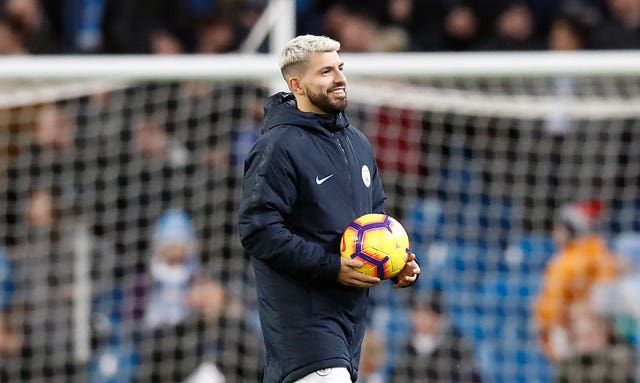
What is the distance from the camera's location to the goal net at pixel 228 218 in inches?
320

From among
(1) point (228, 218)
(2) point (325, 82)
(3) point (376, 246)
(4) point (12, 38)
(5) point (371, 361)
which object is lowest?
(5) point (371, 361)

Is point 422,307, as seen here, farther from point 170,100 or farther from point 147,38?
point 147,38

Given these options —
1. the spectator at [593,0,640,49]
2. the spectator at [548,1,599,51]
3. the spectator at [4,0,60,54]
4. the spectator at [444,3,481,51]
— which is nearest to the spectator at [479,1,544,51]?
the spectator at [548,1,599,51]

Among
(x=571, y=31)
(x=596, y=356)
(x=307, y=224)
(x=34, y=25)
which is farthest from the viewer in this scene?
(x=34, y=25)

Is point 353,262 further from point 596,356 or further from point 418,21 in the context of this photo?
point 418,21

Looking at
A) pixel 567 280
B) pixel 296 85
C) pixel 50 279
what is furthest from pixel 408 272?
pixel 50 279

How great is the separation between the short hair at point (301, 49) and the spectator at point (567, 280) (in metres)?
3.39

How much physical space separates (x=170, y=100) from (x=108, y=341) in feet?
5.19

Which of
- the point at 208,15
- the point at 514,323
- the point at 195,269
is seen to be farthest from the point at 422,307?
the point at 208,15

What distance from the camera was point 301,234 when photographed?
4.98 m

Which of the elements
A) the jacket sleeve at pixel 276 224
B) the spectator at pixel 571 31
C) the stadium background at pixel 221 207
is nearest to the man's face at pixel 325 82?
the jacket sleeve at pixel 276 224

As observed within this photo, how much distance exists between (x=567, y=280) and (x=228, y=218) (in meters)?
2.02

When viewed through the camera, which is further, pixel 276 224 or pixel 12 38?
pixel 12 38

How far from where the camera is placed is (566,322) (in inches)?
314
